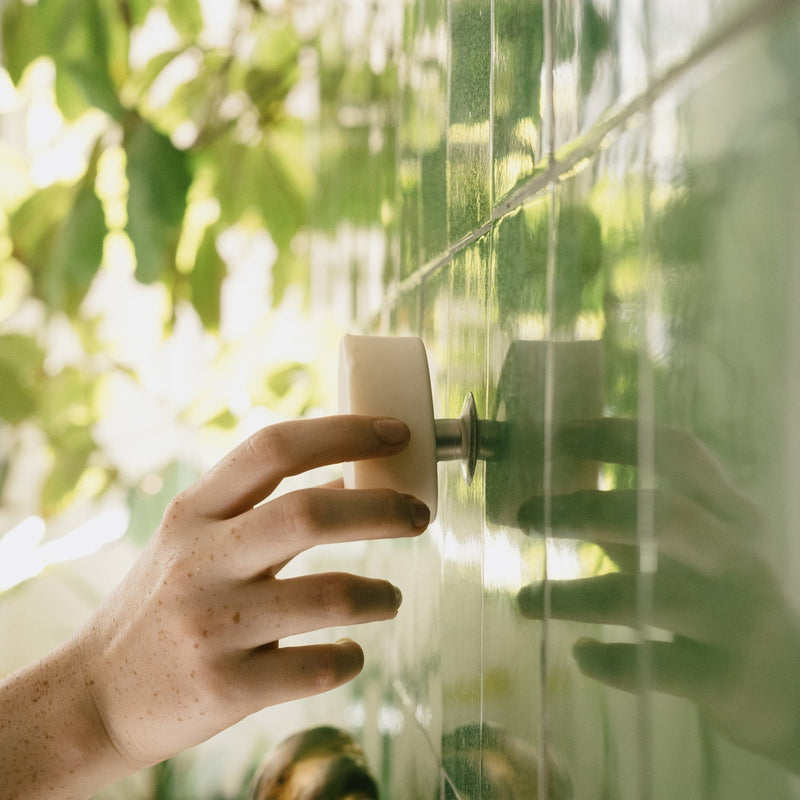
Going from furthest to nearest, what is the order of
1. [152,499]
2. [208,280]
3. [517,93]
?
1. [152,499]
2. [208,280]
3. [517,93]

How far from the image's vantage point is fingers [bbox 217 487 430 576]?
25 cm

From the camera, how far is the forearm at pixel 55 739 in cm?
35

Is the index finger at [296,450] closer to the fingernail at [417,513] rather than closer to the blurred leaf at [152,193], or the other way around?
the fingernail at [417,513]

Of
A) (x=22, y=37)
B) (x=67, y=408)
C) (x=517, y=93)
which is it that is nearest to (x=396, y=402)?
(x=517, y=93)

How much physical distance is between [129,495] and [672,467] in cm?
108

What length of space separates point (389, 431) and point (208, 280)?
82cm

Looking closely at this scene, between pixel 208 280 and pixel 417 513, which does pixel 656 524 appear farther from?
pixel 208 280

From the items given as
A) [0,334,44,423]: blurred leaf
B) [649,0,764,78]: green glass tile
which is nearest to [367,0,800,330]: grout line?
[649,0,764,78]: green glass tile

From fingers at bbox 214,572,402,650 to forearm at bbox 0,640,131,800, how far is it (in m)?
0.12

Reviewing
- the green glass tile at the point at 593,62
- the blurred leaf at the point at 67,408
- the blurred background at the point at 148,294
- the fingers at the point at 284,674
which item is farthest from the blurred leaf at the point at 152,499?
the green glass tile at the point at 593,62

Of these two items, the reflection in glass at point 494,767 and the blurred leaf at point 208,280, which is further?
the blurred leaf at point 208,280

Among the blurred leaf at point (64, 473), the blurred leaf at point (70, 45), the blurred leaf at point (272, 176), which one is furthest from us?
the blurred leaf at point (64, 473)

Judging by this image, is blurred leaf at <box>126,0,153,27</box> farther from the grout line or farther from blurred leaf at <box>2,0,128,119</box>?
the grout line

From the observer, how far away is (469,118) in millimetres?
315
